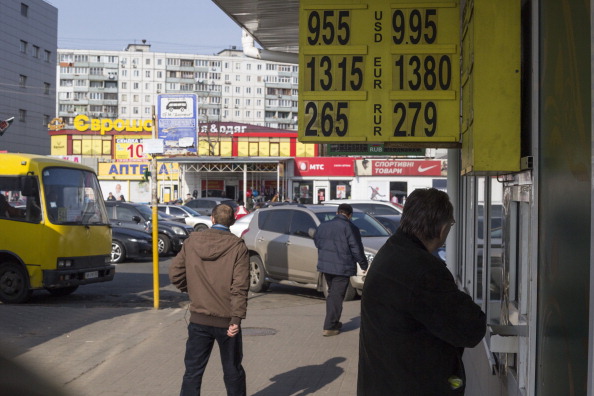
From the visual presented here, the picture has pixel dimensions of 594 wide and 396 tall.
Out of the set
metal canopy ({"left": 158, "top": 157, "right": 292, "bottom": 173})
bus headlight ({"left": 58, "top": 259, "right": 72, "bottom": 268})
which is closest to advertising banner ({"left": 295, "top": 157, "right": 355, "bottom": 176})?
metal canopy ({"left": 158, "top": 157, "right": 292, "bottom": 173})

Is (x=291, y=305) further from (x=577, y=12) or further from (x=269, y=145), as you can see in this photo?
(x=269, y=145)

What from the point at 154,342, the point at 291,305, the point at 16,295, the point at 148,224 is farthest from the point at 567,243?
the point at 148,224

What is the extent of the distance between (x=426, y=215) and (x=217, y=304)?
304cm

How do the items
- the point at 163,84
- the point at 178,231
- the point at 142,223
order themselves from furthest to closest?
the point at 163,84
the point at 178,231
the point at 142,223

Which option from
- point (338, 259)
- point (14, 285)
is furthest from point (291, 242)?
point (14, 285)

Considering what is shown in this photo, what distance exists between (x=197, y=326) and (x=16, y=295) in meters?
8.59

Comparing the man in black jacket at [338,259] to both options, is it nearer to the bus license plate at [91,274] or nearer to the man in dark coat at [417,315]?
the bus license plate at [91,274]

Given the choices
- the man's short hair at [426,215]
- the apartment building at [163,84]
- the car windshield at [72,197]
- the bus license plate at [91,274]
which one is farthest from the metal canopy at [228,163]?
the apartment building at [163,84]

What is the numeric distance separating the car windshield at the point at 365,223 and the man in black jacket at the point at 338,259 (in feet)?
13.7

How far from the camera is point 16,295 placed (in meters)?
13.7

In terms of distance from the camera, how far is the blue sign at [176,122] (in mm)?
12742

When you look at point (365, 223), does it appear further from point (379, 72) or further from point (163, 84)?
point (163, 84)

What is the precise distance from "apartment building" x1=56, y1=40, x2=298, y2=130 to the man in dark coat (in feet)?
444

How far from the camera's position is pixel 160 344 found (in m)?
9.92
